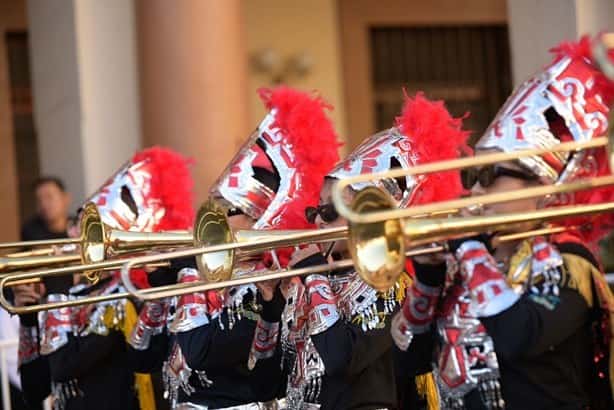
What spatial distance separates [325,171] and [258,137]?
0.34 meters

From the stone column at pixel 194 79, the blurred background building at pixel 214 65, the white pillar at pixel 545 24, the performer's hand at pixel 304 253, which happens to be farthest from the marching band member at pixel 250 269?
the stone column at pixel 194 79

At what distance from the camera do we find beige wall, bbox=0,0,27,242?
11102 mm

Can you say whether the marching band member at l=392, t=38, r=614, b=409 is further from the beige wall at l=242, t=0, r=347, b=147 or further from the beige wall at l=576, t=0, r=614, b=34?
the beige wall at l=242, t=0, r=347, b=147

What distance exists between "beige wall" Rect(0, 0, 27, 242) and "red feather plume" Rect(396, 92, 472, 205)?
6.90 metres

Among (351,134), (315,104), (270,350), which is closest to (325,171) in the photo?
(315,104)

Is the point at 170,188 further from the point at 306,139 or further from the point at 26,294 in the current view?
the point at 306,139

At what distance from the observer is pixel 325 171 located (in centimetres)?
508

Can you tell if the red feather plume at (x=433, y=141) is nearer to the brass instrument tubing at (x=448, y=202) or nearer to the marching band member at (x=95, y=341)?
the brass instrument tubing at (x=448, y=202)

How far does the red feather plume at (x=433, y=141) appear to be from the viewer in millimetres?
4707

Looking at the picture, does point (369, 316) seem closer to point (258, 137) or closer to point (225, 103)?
point (258, 137)

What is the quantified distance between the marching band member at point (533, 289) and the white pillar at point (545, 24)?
2764 mm

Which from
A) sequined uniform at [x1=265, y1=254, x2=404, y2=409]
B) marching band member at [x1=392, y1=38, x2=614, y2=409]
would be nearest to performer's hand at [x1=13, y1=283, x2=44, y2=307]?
sequined uniform at [x1=265, y1=254, x2=404, y2=409]

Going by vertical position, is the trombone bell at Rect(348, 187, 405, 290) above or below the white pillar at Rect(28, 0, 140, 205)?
below

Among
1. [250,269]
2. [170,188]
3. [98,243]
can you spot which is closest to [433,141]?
[250,269]
